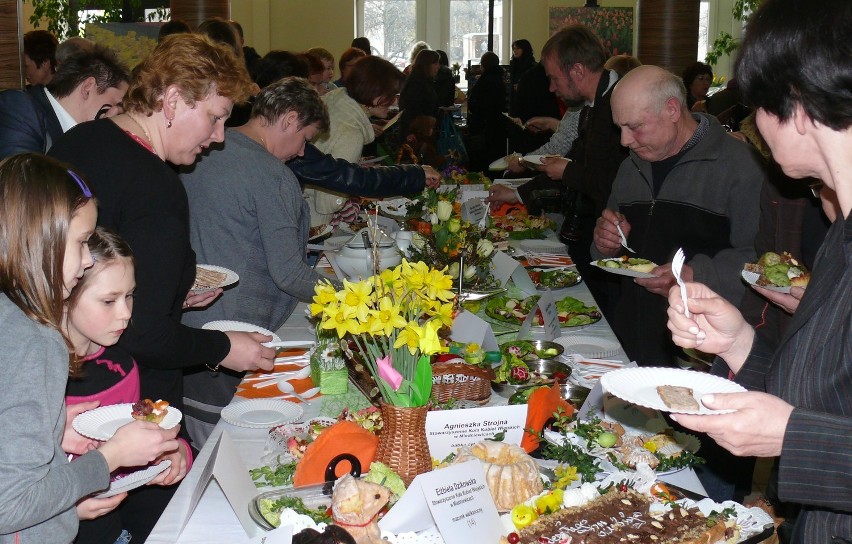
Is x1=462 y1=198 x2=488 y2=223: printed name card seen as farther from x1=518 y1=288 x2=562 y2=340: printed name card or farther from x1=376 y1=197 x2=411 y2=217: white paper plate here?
x1=518 y1=288 x2=562 y2=340: printed name card

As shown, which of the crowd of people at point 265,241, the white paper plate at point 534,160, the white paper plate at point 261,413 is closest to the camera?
the crowd of people at point 265,241

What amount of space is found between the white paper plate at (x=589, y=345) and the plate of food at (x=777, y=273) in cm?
43

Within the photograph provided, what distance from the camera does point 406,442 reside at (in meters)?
1.67

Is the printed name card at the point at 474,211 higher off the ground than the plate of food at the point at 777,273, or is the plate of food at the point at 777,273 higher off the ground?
the plate of food at the point at 777,273

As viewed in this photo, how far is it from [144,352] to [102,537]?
428mm

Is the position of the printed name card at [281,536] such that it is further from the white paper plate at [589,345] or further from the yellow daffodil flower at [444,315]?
the white paper plate at [589,345]

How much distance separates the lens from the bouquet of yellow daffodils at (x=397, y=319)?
1604 millimetres

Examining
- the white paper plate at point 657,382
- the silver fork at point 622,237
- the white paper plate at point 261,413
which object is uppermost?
the white paper plate at point 657,382

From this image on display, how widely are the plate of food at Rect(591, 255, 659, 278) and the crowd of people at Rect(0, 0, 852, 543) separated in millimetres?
49

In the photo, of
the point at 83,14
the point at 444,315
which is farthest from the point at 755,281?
the point at 83,14

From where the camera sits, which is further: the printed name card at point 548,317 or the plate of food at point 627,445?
the printed name card at point 548,317

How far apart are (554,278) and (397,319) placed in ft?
6.55

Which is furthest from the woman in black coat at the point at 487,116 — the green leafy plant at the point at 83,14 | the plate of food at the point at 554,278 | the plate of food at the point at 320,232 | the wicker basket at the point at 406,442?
the wicker basket at the point at 406,442

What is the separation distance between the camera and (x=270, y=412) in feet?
7.12
